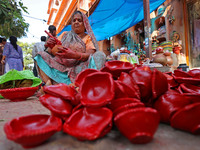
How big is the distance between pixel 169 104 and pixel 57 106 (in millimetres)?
533

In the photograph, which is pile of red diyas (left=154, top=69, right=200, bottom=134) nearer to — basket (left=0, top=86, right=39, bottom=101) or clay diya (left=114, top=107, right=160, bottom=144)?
clay diya (left=114, top=107, right=160, bottom=144)

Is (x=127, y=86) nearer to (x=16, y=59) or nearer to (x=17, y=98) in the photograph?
(x=17, y=98)

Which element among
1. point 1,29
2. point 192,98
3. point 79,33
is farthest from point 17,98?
point 1,29

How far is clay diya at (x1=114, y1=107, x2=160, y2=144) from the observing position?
17.6 inches

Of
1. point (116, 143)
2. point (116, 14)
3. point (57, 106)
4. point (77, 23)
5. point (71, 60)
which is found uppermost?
point (116, 14)

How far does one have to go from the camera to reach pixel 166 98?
670 mm

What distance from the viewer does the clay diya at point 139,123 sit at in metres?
0.45

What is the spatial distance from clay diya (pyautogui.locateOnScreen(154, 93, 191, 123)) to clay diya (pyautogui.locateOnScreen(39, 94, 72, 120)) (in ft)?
1.48

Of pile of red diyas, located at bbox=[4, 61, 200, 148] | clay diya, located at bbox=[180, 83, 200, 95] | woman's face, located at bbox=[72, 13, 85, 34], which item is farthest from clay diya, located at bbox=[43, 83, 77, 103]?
woman's face, located at bbox=[72, 13, 85, 34]

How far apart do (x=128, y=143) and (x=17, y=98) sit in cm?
166

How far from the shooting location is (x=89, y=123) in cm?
54

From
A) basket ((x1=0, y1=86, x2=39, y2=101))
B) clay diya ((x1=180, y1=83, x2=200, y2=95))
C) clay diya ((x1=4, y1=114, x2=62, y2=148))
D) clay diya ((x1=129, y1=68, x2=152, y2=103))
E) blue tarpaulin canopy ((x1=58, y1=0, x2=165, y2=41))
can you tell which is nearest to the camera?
clay diya ((x1=4, y1=114, x2=62, y2=148))

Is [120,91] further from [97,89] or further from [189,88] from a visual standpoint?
[189,88]

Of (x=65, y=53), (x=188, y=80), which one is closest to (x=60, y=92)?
(x=188, y=80)
